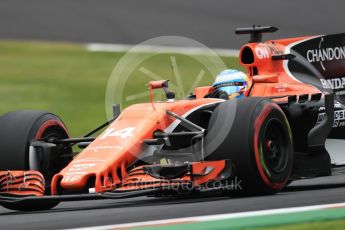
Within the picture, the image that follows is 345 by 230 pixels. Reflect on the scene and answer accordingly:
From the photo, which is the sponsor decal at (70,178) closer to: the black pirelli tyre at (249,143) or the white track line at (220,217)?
the black pirelli tyre at (249,143)

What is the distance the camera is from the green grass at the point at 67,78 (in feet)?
61.0

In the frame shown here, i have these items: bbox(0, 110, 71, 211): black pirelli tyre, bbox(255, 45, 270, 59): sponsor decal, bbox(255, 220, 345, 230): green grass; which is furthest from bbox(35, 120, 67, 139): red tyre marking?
bbox(255, 220, 345, 230): green grass

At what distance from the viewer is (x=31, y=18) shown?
79.7 ft

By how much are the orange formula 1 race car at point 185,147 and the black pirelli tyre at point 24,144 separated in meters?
0.01

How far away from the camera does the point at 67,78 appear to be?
21.1 m

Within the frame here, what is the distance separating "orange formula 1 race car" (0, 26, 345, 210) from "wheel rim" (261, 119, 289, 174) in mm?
11

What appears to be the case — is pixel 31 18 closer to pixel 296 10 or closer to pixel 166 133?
pixel 296 10

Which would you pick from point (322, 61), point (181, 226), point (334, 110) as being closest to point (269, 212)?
point (181, 226)

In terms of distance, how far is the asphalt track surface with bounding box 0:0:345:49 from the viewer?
79.0 ft

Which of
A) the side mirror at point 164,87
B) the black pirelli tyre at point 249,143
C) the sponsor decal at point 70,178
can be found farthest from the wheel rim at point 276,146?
the sponsor decal at point 70,178

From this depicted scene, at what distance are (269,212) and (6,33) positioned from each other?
659 inches

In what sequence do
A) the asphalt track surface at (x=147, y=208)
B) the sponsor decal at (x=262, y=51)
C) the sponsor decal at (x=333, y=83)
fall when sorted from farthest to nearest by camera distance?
the sponsor decal at (x=333, y=83), the sponsor decal at (x=262, y=51), the asphalt track surface at (x=147, y=208)

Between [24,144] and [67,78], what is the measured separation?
10876 mm

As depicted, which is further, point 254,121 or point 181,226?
point 254,121
